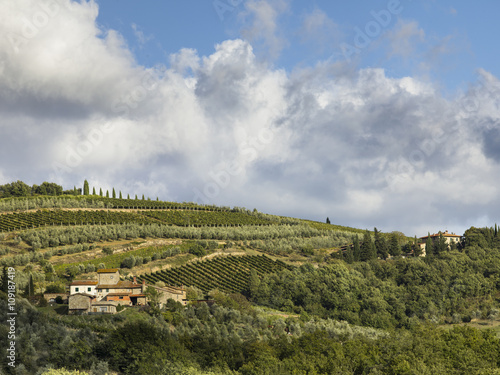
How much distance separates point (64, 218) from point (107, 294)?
176ft

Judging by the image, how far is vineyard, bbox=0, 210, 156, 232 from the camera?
4756 inches

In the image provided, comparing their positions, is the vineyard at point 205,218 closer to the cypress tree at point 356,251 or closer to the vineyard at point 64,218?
the vineyard at point 64,218

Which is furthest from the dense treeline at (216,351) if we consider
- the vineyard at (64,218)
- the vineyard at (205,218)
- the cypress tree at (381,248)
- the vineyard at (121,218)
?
the cypress tree at (381,248)

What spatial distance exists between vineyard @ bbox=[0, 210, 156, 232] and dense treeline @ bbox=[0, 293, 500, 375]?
5712 cm

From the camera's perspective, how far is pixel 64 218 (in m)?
128

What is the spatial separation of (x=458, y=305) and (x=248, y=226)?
61038 mm

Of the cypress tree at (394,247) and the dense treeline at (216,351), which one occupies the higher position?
the cypress tree at (394,247)

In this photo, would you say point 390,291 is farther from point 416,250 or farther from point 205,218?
point 205,218

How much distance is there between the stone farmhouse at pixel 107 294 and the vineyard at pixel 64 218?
4265 centimetres

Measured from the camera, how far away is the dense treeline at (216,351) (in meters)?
51.2

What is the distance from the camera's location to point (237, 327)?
3056 inches

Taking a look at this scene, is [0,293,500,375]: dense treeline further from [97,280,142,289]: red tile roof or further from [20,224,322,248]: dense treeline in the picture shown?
[20,224,322,248]: dense treeline

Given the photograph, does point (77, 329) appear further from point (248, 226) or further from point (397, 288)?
point (248, 226)

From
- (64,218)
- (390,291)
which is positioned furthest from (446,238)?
(64,218)
